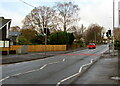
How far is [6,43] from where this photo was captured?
27.2 meters

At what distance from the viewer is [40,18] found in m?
55.1

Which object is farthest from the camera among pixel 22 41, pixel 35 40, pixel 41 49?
pixel 35 40

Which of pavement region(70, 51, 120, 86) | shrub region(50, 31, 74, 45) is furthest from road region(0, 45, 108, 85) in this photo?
shrub region(50, 31, 74, 45)

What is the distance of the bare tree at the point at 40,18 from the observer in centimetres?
5478

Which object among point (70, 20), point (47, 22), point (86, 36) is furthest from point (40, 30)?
point (86, 36)

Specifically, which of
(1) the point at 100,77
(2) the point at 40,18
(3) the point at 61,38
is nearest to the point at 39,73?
(1) the point at 100,77

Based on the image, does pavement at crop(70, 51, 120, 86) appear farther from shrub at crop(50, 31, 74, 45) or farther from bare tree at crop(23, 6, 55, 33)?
bare tree at crop(23, 6, 55, 33)

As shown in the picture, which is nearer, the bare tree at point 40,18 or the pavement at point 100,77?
the pavement at point 100,77

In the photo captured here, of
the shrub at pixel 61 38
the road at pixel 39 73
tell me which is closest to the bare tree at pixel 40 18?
the shrub at pixel 61 38

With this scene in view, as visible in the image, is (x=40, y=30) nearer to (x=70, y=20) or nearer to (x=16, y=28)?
(x=70, y=20)

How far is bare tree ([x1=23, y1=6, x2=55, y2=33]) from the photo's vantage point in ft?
180

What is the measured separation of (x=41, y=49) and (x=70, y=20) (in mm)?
16388

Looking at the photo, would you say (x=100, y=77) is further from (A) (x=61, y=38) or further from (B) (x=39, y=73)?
(A) (x=61, y=38)

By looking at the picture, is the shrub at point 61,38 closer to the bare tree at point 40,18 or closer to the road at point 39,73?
the bare tree at point 40,18
